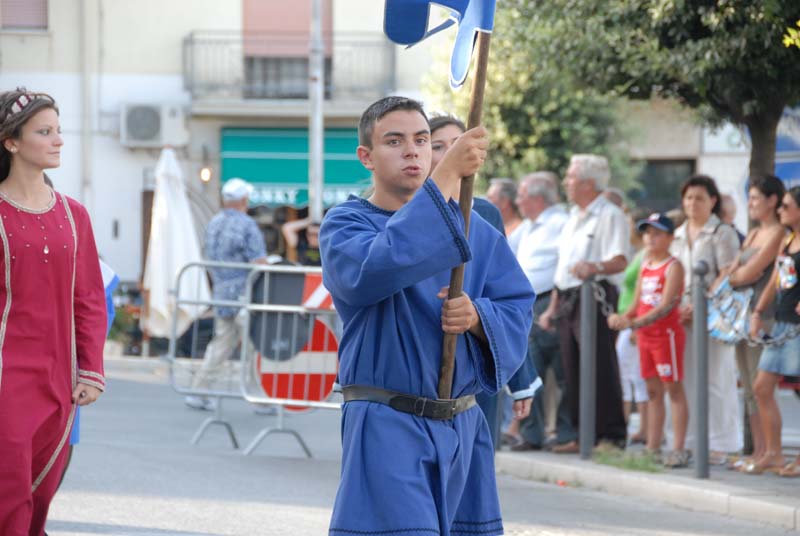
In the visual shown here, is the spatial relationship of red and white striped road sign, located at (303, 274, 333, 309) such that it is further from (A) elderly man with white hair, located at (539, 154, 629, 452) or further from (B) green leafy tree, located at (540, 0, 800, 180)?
(B) green leafy tree, located at (540, 0, 800, 180)

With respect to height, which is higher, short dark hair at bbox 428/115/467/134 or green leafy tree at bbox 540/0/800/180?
green leafy tree at bbox 540/0/800/180

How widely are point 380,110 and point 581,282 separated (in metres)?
6.30

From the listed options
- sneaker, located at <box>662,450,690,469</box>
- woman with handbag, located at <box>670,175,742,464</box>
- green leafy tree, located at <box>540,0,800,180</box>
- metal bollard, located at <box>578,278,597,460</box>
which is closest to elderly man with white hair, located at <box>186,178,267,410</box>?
green leafy tree, located at <box>540,0,800,180</box>

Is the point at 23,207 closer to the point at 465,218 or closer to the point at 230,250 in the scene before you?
the point at 465,218

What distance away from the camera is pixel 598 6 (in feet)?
36.2

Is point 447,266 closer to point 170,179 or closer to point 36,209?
point 36,209

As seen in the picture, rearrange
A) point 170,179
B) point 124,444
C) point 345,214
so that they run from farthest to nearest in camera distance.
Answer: point 170,179
point 124,444
point 345,214

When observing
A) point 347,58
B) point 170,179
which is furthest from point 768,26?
point 347,58

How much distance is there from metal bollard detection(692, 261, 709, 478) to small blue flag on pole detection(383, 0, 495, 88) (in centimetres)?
464

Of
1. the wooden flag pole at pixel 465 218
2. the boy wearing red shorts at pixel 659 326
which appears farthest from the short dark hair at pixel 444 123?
the boy wearing red shorts at pixel 659 326

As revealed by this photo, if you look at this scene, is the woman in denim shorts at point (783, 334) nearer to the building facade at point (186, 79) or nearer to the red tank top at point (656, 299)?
the red tank top at point (656, 299)

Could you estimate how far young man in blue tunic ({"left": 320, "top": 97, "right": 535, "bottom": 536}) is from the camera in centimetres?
404

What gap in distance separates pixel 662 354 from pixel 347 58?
68.1 ft

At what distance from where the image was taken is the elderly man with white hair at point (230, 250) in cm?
1261
